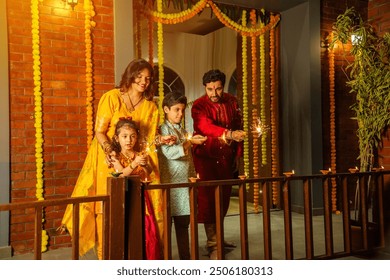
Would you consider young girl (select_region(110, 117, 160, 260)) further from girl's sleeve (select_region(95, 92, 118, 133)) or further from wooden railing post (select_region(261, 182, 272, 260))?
wooden railing post (select_region(261, 182, 272, 260))

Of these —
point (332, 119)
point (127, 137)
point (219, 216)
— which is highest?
point (332, 119)

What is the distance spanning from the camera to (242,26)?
5.75 m

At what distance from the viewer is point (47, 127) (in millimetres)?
4227

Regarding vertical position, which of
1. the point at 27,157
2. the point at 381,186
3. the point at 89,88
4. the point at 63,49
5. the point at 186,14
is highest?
the point at 186,14

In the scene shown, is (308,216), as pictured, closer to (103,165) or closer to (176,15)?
(103,165)

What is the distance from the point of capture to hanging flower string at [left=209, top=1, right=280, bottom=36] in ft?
17.8

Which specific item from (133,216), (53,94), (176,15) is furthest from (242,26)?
(133,216)

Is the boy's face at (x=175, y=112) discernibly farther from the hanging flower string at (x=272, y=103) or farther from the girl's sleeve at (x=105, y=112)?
the hanging flower string at (x=272, y=103)

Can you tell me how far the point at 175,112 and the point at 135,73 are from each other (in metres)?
0.42

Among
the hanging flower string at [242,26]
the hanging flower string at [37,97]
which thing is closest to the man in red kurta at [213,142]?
the hanging flower string at [37,97]

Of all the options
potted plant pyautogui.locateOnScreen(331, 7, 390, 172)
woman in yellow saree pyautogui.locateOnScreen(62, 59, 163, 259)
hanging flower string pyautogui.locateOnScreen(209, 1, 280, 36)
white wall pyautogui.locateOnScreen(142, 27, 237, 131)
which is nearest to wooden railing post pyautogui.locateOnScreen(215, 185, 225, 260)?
woman in yellow saree pyautogui.locateOnScreen(62, 59, 163, 259)
